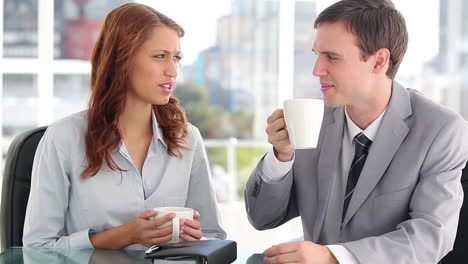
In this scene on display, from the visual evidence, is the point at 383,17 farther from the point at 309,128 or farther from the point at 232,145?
the point at 232,145

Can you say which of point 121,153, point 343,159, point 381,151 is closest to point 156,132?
point 121,153

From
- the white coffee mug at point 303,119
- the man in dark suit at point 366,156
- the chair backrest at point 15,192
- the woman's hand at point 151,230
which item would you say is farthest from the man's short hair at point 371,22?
the chair backrest at point 15,192

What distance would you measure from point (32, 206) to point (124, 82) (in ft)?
1.52

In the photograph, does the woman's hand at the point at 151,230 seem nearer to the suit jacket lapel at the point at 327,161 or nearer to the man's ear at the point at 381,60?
the suit jacket lapel at the point at 327,161

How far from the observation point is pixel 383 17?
1.77 meters

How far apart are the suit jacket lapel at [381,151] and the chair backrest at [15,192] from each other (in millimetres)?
960

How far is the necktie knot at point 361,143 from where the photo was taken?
Answer: 180cm

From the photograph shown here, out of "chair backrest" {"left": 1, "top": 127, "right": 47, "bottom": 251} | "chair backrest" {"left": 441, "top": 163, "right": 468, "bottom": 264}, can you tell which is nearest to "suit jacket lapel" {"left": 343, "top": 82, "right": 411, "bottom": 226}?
"chair backrest" {"left": 441, "top": 163, "right": 468, "bottom": 264}

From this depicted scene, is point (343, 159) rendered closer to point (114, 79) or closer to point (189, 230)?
point (189, 230)

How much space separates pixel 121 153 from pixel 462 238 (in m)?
1.03

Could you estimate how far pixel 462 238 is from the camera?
1826 millimetres

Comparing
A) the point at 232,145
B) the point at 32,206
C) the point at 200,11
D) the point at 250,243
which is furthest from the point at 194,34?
the point at 32,206

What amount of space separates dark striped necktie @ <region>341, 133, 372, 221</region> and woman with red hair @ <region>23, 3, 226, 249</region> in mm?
436

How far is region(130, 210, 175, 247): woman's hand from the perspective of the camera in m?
1.57
